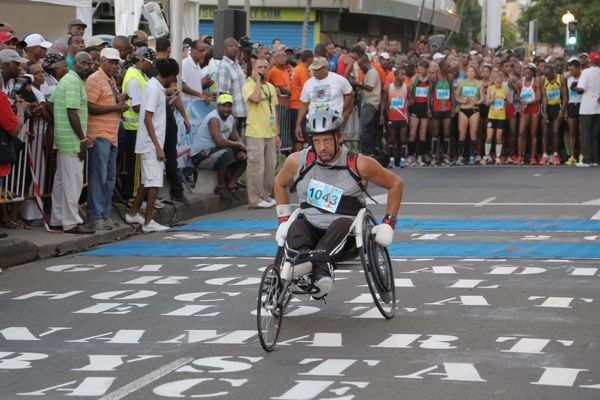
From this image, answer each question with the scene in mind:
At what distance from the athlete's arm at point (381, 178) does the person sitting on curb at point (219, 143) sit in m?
8.53

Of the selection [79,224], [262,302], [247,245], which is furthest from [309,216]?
[79,224]

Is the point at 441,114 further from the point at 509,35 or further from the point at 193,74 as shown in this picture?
the point at 509,35

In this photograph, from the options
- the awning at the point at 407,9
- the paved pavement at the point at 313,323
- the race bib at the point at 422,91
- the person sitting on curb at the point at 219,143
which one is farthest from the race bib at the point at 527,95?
the awning at the point at 407,9

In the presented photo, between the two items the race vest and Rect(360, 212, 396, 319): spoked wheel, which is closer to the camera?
Rect(360, 212, 396, 319): spoked wheel

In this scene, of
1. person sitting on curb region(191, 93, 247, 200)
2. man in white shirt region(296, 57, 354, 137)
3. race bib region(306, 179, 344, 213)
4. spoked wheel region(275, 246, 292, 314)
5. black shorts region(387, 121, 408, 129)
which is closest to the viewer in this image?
spoked wheel region(275, 246, 292, 314)

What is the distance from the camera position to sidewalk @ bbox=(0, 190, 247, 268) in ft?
43.8

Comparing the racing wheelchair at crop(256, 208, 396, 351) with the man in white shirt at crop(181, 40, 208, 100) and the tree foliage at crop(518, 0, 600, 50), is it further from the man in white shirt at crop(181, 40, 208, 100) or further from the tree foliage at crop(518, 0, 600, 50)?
the tree foliage at crop(518, 0, 600, 50)

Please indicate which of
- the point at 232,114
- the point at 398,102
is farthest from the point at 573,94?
the point at 232,114

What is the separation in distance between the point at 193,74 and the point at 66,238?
5.76 meters

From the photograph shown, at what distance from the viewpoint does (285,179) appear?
972 cm

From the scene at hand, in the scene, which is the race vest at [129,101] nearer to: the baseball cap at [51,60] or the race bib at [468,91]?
the baseball cap at [51,60]

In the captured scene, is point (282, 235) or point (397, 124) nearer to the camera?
point (282, 235)

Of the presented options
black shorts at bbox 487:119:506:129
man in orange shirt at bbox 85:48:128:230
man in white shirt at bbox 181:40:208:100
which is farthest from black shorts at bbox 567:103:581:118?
man in orange shirt at bbox 85:48:128:230

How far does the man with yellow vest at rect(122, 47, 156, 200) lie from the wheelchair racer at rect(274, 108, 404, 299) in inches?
250
